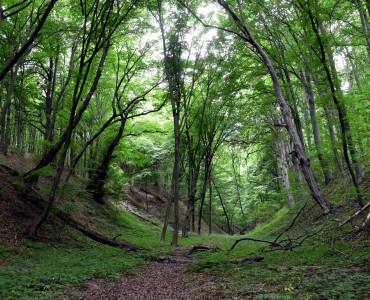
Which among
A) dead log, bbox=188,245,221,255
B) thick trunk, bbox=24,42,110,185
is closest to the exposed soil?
dead log, bbox=188,245,221,255

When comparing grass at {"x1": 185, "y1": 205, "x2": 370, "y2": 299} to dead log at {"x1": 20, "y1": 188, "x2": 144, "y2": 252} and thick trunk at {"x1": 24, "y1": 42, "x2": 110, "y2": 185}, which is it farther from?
thick trunk at {"x1": 24, "y1": 42, "x2": 110, "y2": 185}

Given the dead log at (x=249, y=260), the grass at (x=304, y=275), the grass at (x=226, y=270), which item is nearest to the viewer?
the grass at (x=304, y=275)

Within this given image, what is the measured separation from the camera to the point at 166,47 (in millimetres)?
11117

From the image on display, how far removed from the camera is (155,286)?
172 inches

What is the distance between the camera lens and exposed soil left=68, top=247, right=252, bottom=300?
3541 mm

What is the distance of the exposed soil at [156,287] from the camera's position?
354cm

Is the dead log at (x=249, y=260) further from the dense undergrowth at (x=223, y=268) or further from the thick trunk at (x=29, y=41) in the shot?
the thick trunk at (x=29, y=41)

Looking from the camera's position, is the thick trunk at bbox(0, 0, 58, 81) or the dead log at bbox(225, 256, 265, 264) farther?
the dead log at bbox(225, 256, 265, 264)

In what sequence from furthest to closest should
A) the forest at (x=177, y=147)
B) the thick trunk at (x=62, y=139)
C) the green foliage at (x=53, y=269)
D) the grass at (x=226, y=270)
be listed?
the thick trunk at (x=62, y=139), the forest at (x=177, y=147), the green foliage at (x=53, y=269), the grass at (x=226, y=270)

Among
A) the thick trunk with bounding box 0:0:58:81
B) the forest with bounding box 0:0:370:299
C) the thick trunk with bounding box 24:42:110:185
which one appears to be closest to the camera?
the forest with bounding box 0:0:370:299

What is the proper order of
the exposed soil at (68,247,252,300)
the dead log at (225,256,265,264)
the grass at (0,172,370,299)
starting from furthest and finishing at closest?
the dead log at (225,256,265,264)
the exposed soil at (68,247,252,300)
the grass at (0,172,370,299)

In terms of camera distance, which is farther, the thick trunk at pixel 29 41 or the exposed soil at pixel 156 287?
the thick trunk at pixel 29 41

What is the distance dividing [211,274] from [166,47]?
32.9 feet

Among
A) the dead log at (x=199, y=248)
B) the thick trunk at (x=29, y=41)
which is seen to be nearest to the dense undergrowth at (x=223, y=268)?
the dead log at (x=199, y=248)
